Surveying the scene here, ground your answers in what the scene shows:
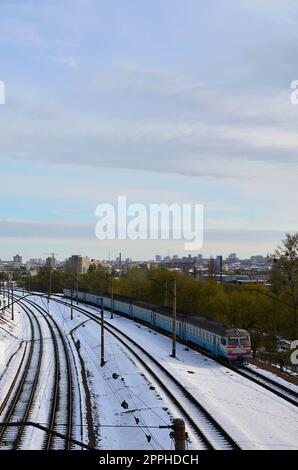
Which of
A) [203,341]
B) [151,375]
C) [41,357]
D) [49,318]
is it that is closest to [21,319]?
[49,318]

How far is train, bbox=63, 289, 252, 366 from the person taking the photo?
33969 millimetres

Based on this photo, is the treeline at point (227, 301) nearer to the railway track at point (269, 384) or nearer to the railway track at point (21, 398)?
the railway track at point (269, 384)

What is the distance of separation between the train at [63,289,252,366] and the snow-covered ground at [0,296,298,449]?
1078 mm

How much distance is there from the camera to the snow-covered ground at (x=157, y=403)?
2014 centimetres

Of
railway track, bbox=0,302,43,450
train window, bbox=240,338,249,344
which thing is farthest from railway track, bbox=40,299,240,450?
railway track, bbox=0,302,43,450

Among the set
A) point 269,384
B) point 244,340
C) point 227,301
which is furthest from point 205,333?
point 227,301

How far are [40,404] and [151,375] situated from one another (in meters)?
7.57

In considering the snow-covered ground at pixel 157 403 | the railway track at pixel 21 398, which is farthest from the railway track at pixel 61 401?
the railway track at pixel 21 398

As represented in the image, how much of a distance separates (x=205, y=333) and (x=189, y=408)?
1466cm

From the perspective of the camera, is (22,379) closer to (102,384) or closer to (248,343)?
(102,384)

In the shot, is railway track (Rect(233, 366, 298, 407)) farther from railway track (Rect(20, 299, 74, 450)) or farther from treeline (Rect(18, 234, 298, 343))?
railway track (Rect(20, 299, 74, 450))

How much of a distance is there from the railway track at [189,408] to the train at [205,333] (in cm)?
440
